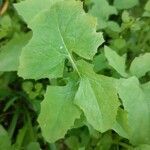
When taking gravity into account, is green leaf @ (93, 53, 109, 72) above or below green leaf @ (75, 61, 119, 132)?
below

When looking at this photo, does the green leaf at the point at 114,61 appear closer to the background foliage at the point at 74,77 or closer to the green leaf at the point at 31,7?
the background foliage at the point at 74,77

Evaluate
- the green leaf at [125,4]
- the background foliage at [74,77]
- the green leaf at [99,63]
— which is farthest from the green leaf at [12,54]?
the green leaf at [125,4]

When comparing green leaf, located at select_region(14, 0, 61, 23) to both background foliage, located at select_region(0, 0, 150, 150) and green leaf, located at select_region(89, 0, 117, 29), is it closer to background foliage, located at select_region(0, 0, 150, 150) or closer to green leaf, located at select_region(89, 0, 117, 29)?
background foliage, located at select_region(0, 0, 150, 150)

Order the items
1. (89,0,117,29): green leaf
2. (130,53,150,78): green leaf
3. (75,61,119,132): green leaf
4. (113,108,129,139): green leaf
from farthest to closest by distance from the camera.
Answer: (89,0,117,29): green leaf, (130,53,150,78): green leaf, (113,108,129,139): green leaf, (75,61,119,132): green leaf

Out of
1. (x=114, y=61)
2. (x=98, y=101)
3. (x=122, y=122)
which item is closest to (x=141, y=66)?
(x=114, y=61)

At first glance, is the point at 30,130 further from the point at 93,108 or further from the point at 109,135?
the point at 93,108

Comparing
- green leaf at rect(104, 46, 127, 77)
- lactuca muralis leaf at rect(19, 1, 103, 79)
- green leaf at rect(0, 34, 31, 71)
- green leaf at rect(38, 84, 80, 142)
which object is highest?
lactuca muralis leaf at rect(19, 1, 103, 79)

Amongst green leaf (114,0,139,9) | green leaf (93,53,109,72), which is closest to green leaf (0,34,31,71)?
green leaf (93,53,109,72)

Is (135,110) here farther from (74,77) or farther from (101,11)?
(101,11)
